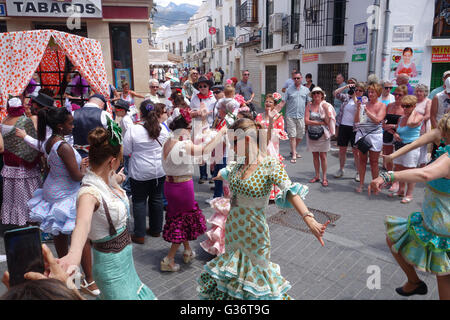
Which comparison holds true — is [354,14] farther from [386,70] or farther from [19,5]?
[19,5]

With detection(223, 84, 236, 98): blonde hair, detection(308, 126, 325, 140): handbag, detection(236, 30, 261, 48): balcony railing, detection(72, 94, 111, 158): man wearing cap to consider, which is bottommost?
detection(308, 126, 325, 140): handbag

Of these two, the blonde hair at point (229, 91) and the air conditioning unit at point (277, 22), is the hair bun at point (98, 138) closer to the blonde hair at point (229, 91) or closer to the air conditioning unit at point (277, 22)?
the blonde hair at point (229, 91)

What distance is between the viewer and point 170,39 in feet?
211

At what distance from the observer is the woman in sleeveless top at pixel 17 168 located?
15.2 feet

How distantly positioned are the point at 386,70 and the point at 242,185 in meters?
9.41

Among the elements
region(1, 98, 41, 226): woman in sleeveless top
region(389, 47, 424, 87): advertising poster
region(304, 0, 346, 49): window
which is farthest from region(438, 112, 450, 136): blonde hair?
region(304, 0, 346, 49): window

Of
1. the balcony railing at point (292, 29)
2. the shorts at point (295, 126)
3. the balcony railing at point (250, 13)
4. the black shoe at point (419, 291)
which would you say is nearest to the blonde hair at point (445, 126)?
the black shoe at point (419, 291)

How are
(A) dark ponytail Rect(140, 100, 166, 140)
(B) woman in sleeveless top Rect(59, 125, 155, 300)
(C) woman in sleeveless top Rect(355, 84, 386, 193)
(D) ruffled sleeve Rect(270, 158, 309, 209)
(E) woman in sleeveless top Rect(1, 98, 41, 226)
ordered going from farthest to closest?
1. (C) woman in sleeveless top Rect(355, 84, 386, 193)
2. (E) woman in sleeveless top Rect(1, 98, 41, 226)
3. (A) dark ponytail Rect(140, 100, 166, 140)
4. (D) ruffled sleeve Rect(270, 158, 309, 209)
5. (B) woman in sleeveless top Rect(59, 125, 155, 300)

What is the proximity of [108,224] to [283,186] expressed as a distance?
1308 mm

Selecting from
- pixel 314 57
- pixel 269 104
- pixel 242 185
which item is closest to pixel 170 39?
pixel 314 57

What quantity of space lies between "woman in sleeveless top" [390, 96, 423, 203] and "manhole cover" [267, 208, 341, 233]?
1.47 metres

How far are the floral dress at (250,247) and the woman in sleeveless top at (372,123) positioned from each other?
4.12 m

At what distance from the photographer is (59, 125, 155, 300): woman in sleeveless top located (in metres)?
2.34

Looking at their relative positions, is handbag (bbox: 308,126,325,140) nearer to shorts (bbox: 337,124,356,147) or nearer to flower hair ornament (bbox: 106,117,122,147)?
shorts (bbox: 337,124,356,147)
